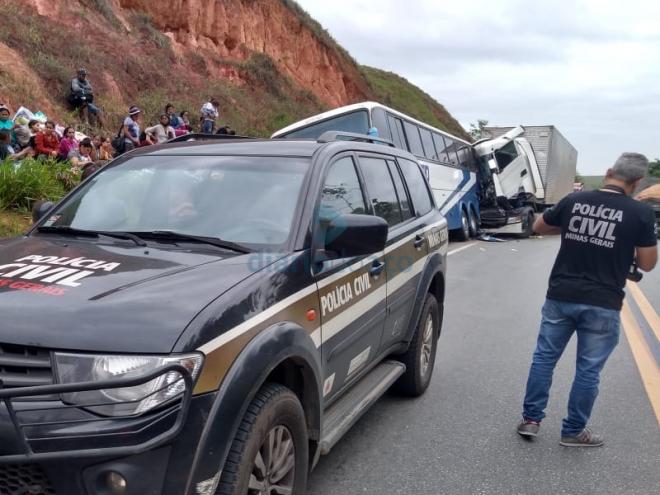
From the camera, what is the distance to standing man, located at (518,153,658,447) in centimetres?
411

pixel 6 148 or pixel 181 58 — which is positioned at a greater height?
pixel 181 58

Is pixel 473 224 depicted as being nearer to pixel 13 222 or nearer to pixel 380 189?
pixel 13 222

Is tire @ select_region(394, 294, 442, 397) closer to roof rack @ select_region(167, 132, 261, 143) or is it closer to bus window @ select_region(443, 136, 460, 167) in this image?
roof rack @ select_region(167, 132, 261, 143)

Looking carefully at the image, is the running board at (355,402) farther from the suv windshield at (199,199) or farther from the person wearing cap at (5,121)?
the person wearing cap at (5,121)

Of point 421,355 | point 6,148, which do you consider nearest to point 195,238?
point 421,355

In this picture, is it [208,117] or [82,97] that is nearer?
[82,97]

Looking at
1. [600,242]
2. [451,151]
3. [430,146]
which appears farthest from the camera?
[451,151]

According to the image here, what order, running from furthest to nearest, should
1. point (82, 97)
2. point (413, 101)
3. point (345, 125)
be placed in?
1. point (413, 101)
2. point (82, 97)
3. point (345, 125)

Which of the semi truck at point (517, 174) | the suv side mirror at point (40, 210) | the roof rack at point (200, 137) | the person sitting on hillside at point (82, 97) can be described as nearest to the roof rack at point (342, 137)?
the roof rack at point (200, 137)

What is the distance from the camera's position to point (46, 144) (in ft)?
38.9

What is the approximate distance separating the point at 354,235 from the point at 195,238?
0.79 metres

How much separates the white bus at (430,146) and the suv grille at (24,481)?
10.1 m

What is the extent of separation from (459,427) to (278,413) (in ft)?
7.26

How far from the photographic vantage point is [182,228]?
3.36 meters
